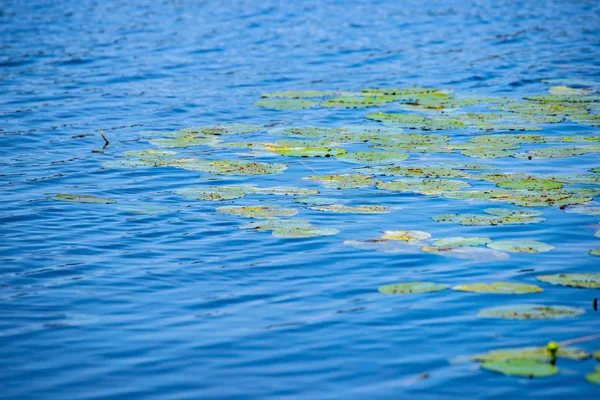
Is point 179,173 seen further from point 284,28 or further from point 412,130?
point 284,28

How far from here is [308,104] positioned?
14.0m

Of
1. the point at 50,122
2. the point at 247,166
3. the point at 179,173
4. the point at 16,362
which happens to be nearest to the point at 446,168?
the point at 247,166

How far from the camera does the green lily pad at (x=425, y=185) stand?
29.0 ft

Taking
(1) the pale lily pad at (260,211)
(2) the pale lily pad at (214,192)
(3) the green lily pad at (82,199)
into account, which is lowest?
(1) the pale lily pad at (260,211)

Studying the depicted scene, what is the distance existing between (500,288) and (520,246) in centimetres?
103

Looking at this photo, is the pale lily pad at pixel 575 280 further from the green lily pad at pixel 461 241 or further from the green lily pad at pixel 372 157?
the green lily pad at pixel 372 157

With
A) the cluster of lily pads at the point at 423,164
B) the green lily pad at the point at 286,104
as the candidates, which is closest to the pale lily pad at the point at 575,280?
the cluster of lily pads at the point at 423,164

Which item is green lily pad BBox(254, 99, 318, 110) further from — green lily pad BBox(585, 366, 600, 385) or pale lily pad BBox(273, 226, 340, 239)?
green lily pad BBox(585, 366, 600, 385)

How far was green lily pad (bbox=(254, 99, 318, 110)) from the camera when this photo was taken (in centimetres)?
1386

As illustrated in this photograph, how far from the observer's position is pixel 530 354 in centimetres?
516

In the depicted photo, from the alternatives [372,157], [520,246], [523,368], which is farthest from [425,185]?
[523,368]

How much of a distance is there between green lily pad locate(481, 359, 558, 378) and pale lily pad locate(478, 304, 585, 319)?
2.34 feet

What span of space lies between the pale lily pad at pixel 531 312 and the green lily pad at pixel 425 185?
10.1ft

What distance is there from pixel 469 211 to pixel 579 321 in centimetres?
265
